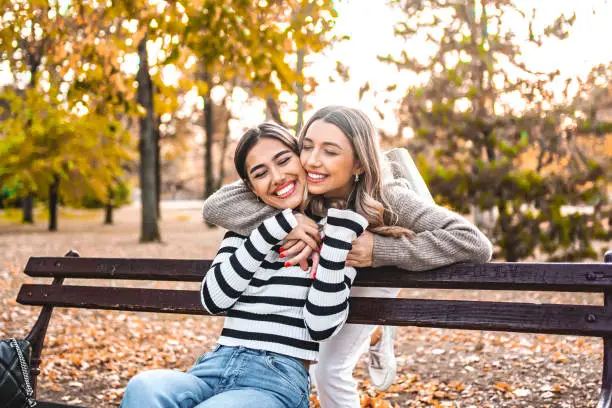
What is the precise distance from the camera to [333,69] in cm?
924

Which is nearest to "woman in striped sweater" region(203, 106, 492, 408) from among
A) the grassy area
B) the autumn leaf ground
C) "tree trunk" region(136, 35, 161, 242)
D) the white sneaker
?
the white sneaker

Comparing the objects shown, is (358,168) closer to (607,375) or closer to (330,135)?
(330,135)

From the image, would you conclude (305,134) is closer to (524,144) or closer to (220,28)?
(220,28)

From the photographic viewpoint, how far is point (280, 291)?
2.87 meters

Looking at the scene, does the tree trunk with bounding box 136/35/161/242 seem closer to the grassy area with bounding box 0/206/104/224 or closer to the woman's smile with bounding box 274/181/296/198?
the woman's smile with bounding box 274/181/296/198

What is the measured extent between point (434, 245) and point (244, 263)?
0.78 metres

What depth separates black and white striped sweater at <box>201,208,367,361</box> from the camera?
2.70m

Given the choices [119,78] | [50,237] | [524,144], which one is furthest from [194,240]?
[119,78]

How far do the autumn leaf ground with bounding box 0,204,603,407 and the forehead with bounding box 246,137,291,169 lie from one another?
223cm

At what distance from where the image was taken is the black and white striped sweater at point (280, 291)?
2.70m

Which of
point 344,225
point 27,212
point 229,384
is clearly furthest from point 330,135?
point 27,212

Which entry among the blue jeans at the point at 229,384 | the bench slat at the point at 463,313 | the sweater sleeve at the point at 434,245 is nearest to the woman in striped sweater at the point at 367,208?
the sweater sleeve at the point at 434,245

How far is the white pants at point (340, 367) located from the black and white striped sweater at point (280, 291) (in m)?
0.43

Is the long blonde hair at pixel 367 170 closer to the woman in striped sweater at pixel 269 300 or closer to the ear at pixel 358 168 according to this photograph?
the ear at pixel 358 168
